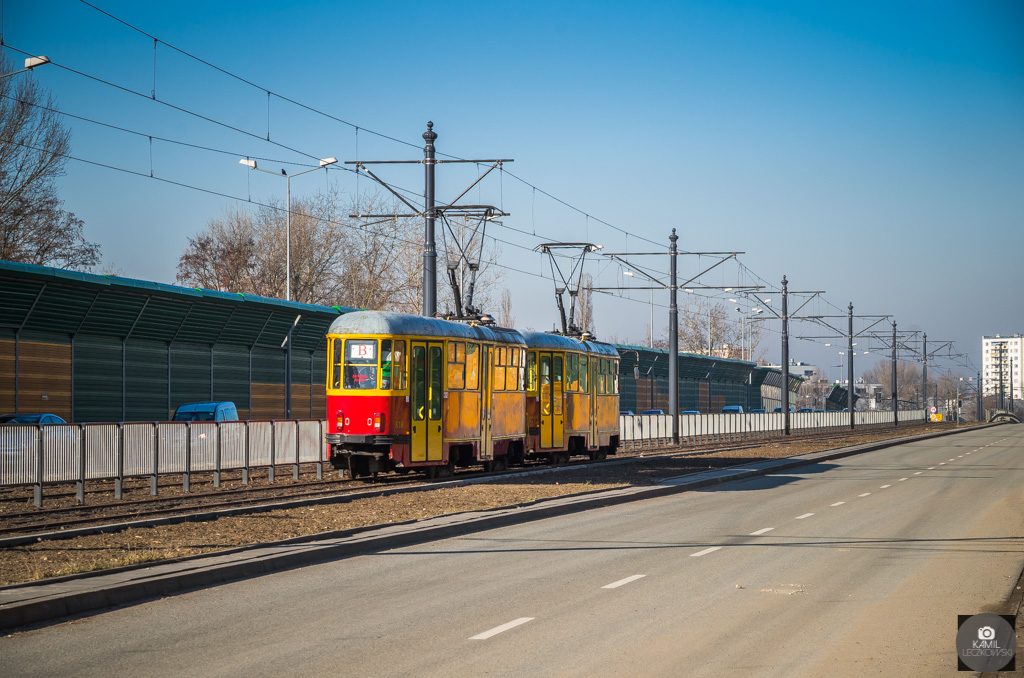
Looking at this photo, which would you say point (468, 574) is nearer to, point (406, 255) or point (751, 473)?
point (751, 473)

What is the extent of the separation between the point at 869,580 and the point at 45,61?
18.6 m

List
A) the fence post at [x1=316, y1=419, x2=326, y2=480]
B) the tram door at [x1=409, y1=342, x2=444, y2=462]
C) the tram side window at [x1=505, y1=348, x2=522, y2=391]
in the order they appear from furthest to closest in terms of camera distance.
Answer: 1. the tram side window at [x1=505, y1=348, x2=522, y2=391]
2. the fence post at [x1=316, y1=419, x2=326, y2=480]
3. the tram door at [x1=409, y1=342, x2=444, y2=462]

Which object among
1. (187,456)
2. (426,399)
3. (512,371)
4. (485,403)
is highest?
(512,371)

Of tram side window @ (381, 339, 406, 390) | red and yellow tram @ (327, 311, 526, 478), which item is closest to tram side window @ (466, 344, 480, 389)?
red and yellow tram @ (327, 311, 526, 478)

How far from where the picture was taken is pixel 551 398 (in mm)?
33812

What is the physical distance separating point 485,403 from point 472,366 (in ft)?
4.04

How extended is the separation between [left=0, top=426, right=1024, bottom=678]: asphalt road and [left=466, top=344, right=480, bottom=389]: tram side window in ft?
34.2

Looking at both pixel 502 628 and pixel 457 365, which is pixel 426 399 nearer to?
pixel 457 365

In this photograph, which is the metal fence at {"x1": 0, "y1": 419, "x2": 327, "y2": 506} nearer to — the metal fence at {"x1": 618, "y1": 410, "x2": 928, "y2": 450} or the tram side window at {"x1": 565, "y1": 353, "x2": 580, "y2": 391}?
the tram side window at {"x1": 565, "y1": 353, "x2": 580, "y2": 391}

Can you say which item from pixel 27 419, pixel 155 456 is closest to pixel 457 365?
pixel 155 456

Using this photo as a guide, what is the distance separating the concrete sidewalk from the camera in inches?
388

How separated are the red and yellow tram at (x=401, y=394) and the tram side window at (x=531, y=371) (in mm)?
4319

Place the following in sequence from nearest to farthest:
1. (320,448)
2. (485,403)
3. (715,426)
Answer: (320,448), (485,403), (715,426)

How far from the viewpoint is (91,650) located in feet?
27.6
